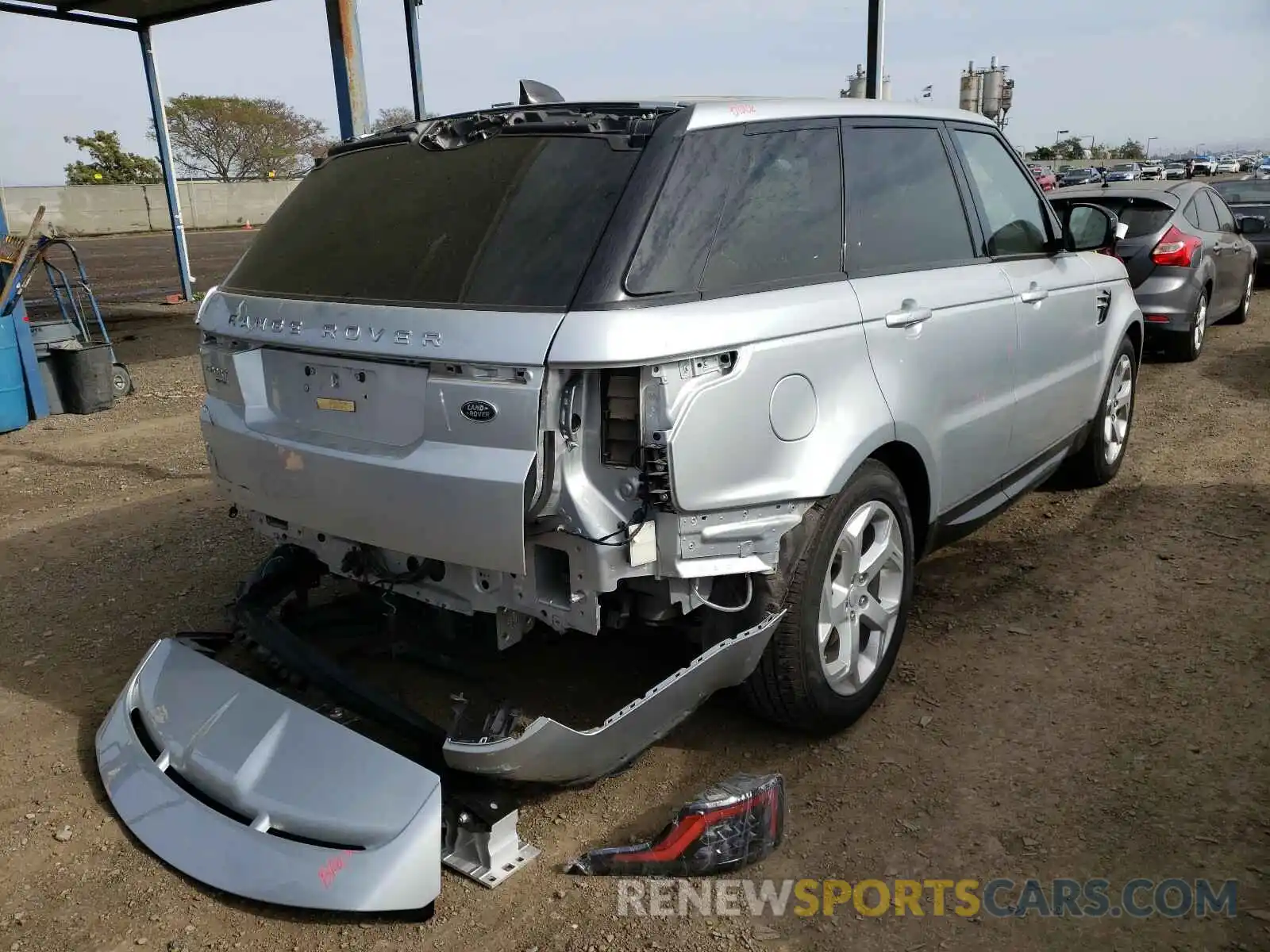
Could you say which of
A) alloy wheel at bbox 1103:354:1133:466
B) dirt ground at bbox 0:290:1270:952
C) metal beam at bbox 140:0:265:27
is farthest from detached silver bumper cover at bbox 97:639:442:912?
metal beam at bbox 140:0:265:27

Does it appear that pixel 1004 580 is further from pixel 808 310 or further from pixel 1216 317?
pixel 1216 317

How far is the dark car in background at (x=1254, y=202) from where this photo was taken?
1412 centimetres

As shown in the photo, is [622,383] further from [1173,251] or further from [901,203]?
[1173,251]

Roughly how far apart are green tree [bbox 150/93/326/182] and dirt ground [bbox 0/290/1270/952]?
6118 centimetres

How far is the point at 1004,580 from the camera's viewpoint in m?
4.62

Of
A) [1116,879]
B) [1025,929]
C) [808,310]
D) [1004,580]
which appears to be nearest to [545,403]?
[808,310]

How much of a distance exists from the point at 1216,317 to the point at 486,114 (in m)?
9.58

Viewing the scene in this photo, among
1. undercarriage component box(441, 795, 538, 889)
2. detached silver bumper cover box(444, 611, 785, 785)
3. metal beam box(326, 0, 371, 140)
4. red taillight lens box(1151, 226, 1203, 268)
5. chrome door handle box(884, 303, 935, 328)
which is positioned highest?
metal beam box(326, 0, 371, 140)

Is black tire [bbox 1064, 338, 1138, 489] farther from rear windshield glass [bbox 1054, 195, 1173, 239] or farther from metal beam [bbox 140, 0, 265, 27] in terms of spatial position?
metal beam [bbox 140, 0, 265, 27]

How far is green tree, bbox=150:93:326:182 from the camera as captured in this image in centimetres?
6044

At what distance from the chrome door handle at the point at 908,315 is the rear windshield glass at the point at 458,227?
1061 mm

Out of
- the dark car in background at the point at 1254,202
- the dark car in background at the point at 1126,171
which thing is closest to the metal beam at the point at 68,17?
the dark car in background at the point at 1254,202

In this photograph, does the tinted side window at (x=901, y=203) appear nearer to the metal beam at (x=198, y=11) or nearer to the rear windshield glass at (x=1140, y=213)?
the rear windshield glass at (x=1140, y=213)

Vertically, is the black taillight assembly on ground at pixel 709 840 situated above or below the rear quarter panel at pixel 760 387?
below
